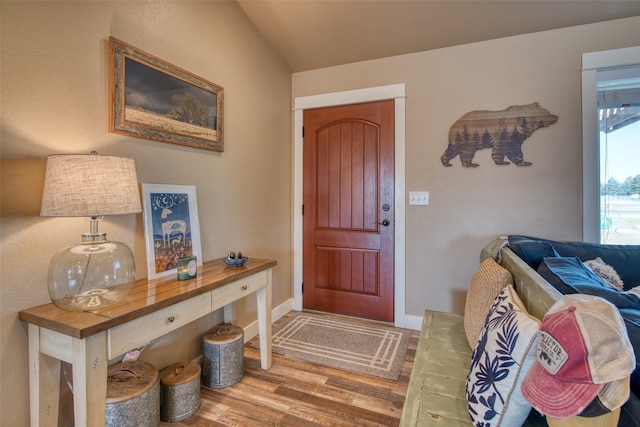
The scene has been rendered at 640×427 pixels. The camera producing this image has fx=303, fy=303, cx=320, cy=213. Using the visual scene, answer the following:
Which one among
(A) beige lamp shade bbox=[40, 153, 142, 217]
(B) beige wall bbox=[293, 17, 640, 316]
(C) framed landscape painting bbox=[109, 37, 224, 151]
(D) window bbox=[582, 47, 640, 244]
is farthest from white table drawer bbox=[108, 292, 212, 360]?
(D) window bbox=[582, 47, 640, 244]

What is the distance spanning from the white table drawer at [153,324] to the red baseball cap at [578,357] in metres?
1.33

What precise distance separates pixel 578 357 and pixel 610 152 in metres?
2.44

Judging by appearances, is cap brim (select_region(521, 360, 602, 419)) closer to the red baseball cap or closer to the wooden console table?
the red baseball cap

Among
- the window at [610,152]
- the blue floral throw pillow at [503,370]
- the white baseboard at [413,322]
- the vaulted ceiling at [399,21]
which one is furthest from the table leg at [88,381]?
the window at [610,152]

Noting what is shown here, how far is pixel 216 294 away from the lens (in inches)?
64.1

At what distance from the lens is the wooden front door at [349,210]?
9.18 ft

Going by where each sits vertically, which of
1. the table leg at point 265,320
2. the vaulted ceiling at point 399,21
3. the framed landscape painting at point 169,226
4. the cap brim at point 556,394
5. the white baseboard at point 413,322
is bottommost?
the white baseboard at point 413,322

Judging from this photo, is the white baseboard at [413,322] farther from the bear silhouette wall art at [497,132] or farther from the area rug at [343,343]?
the bear silhouette wall art at [497,132]

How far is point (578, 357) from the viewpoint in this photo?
0.58 metres

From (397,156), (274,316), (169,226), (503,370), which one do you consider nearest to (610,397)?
(503,370)

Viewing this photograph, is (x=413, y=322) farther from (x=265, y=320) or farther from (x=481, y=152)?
(x=481, y=152)

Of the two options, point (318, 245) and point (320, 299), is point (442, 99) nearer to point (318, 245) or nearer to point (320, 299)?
point (318, 245)

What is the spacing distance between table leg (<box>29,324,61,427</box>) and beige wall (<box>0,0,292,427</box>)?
0.04 metres

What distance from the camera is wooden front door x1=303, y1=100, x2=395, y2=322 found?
2799 millimetres
